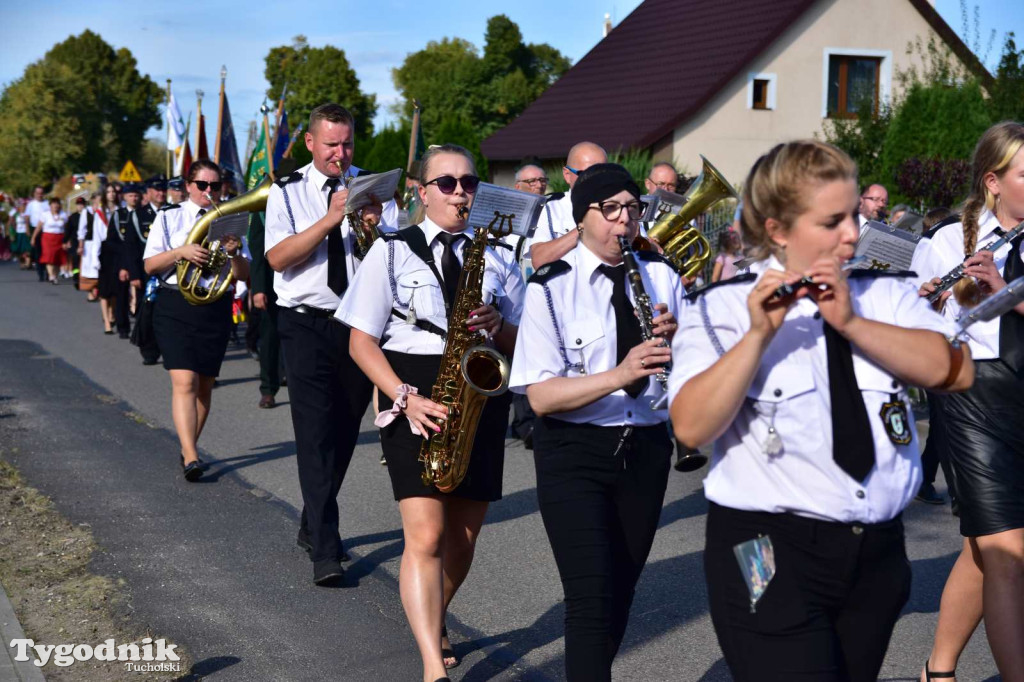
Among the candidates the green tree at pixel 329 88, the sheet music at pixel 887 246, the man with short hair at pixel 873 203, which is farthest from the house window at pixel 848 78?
the green tree at pixel 329 88

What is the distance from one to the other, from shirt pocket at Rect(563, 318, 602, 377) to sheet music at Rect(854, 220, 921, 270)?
2.89 ft

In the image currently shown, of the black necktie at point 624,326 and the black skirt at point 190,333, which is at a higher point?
the black necktie at point 624,326

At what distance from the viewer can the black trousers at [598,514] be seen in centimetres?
381

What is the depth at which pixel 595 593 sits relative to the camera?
3811 millimetres

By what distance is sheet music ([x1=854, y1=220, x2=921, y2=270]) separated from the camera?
4004 mm

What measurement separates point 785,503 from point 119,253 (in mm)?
15488

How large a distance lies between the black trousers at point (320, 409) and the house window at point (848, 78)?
2649 centimetres

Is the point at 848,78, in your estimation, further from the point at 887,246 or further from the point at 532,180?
the point at 887,246

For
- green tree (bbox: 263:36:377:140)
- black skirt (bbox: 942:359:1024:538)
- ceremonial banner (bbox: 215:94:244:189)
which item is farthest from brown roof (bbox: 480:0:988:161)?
green tree (bbox: 263:36:377:140)

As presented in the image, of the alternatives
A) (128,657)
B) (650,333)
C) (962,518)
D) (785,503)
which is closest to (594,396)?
(650,333)

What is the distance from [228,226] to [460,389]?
353cm

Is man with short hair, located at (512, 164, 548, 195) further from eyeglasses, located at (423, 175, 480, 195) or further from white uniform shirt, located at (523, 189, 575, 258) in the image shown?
eyeglasses, located at (423, 175, 480, 195)

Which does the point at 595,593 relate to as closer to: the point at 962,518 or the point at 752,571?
the point at 752,571

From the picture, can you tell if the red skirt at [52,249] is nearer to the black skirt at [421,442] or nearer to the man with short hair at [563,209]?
the man with short hair at [563,209]
